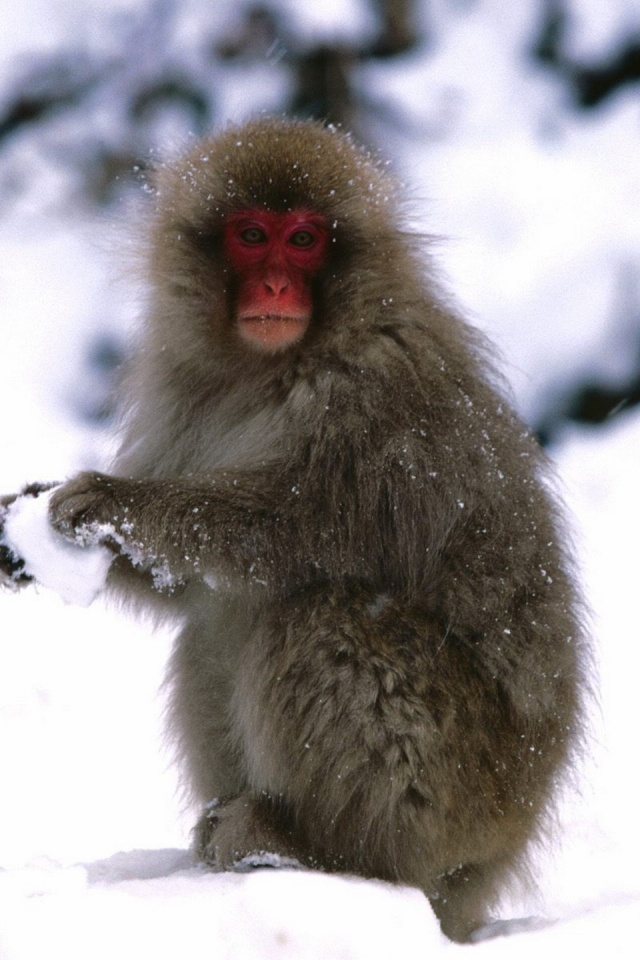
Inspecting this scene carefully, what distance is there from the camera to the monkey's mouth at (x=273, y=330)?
140 inches

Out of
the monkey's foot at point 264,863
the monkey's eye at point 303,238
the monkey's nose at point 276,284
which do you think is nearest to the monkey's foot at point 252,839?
the monkey's foot at point 264,863

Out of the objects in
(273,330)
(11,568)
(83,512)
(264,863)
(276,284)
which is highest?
(276,284)

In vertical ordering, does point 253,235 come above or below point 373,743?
above

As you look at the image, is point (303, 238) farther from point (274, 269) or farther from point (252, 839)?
point (252, 839)

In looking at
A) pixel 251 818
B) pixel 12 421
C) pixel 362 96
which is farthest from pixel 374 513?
pixel 362 96

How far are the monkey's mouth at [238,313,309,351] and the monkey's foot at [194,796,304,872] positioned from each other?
1.07m

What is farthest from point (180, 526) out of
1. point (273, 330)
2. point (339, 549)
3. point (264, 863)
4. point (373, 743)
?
point (264, 863)

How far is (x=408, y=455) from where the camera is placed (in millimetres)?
3445

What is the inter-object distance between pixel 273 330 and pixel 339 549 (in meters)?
0.56

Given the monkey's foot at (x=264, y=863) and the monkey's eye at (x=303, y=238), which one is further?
the monkey's eye at (x=303, y=238)

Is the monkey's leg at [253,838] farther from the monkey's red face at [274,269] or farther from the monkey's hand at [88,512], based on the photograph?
the monkey's red face at [274,269]

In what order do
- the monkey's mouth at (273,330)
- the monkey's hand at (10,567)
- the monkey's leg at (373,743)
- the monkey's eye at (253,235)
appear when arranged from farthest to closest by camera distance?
1. the monkey's eye at (253,235)
2. the monkey's mouth at (273,330)
3. the monkey's hand at (10,567)
4. the monkey's leg at (373,743)

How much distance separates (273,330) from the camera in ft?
11.6

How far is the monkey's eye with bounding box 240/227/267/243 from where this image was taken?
366cm
